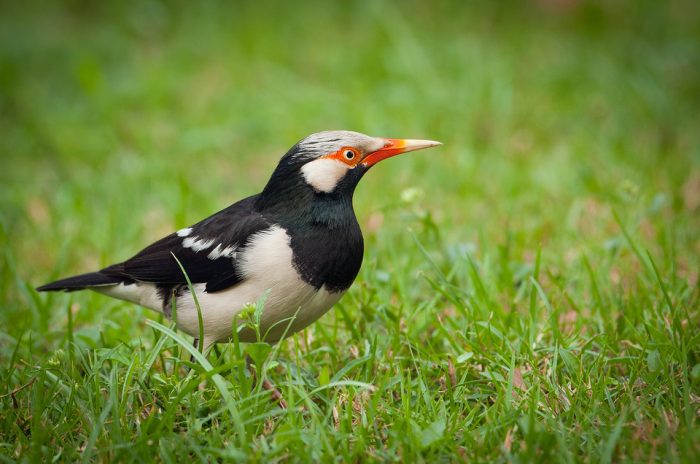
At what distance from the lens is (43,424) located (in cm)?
303

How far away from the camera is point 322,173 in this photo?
3.34 meters

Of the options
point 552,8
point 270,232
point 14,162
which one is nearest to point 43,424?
point 270,232

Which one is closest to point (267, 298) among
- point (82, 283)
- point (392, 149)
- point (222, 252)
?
point (222, 252)

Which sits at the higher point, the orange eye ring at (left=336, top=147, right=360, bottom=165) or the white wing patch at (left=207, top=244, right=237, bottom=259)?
the orange eye ring at (left=336, top=147, right=360, bottom=165)

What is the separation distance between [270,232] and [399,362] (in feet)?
2.62

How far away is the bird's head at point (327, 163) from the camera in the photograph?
11.0 ft

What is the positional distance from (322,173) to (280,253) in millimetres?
414

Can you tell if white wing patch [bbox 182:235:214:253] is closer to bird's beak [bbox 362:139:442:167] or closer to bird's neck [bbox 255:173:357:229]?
bird's neck [bbox 255:173:357:229]

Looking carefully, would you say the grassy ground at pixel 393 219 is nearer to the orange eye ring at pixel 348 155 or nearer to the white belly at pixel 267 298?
the white belly at pixel 267 298

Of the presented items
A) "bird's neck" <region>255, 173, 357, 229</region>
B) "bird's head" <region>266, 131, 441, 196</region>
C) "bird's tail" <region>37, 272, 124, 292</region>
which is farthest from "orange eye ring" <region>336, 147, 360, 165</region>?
"bird's tail" <region>37, 272, 124, 292</region>

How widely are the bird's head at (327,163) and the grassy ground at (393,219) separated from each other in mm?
648

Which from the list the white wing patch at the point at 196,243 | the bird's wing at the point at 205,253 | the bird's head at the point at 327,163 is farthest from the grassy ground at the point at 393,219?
the bird's head at the point at 327,163

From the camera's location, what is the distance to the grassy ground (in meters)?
2.94

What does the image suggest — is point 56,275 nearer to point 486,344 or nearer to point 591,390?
point 486,344
